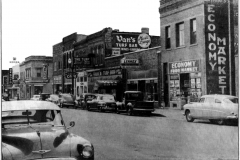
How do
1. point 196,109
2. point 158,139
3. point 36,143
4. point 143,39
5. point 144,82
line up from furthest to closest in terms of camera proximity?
point 144,82 < point 196,109 < point 143,39 < point 158,139 < point 36,143

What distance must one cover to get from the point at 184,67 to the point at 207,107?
230cm

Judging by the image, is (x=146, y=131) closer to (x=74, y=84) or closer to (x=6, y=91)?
(x=74, y=84)

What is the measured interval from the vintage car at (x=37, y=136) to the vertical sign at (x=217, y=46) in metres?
4.55

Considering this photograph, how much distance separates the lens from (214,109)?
882cm

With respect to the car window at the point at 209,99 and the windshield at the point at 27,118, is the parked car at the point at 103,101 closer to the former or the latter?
the car window at the point at 209,99

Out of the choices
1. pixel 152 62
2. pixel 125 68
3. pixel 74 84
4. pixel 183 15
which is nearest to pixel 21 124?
pixel 74 84

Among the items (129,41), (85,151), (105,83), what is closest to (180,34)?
(129,41)

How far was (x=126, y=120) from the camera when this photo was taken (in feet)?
32.7

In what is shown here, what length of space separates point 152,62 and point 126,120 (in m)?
3.32

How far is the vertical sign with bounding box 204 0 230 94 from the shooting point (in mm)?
7539

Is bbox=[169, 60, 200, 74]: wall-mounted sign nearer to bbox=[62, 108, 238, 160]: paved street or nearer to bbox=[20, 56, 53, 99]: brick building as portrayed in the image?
bbox=[62, 108, 238, 160]: paved street

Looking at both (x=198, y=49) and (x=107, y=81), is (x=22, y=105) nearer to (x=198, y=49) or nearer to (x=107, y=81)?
(x=107, y=81)

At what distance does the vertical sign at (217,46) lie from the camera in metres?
7.54

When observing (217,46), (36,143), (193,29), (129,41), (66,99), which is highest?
(193,29)
